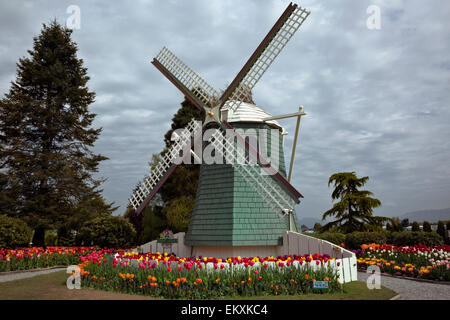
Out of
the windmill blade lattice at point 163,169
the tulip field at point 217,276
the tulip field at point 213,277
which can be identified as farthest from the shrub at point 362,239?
the windmill blade lattice at point 163,169

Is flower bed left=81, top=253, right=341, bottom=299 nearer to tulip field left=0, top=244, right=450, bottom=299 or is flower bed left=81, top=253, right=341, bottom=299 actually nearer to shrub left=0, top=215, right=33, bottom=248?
tulip field left=0, top=244, right=450, bottom=299

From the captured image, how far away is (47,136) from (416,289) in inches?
827

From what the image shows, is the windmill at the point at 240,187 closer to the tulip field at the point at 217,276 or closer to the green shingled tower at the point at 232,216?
the green shingled tower at the point at 232,216

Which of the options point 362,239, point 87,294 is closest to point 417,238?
point 362,239

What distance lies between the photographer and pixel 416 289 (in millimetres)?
8242

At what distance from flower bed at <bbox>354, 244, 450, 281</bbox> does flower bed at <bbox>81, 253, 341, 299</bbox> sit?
10.2 feet

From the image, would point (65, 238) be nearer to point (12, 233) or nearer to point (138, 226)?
point (138, 226)

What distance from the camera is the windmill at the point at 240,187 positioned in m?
11.7

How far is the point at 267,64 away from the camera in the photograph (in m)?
12.3

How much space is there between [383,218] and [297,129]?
38.6 feet

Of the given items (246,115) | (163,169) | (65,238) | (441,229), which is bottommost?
(65,238)

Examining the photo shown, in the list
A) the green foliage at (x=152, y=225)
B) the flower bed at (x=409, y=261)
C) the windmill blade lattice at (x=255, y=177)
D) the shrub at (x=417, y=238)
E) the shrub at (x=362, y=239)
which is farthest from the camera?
the green foliage at (x=152, y=225)

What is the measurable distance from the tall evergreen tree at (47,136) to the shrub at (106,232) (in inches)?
116

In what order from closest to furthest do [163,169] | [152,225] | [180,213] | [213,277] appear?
1. [213,277]
2. [163,169]
3. [180,213]
4. [152,225]
